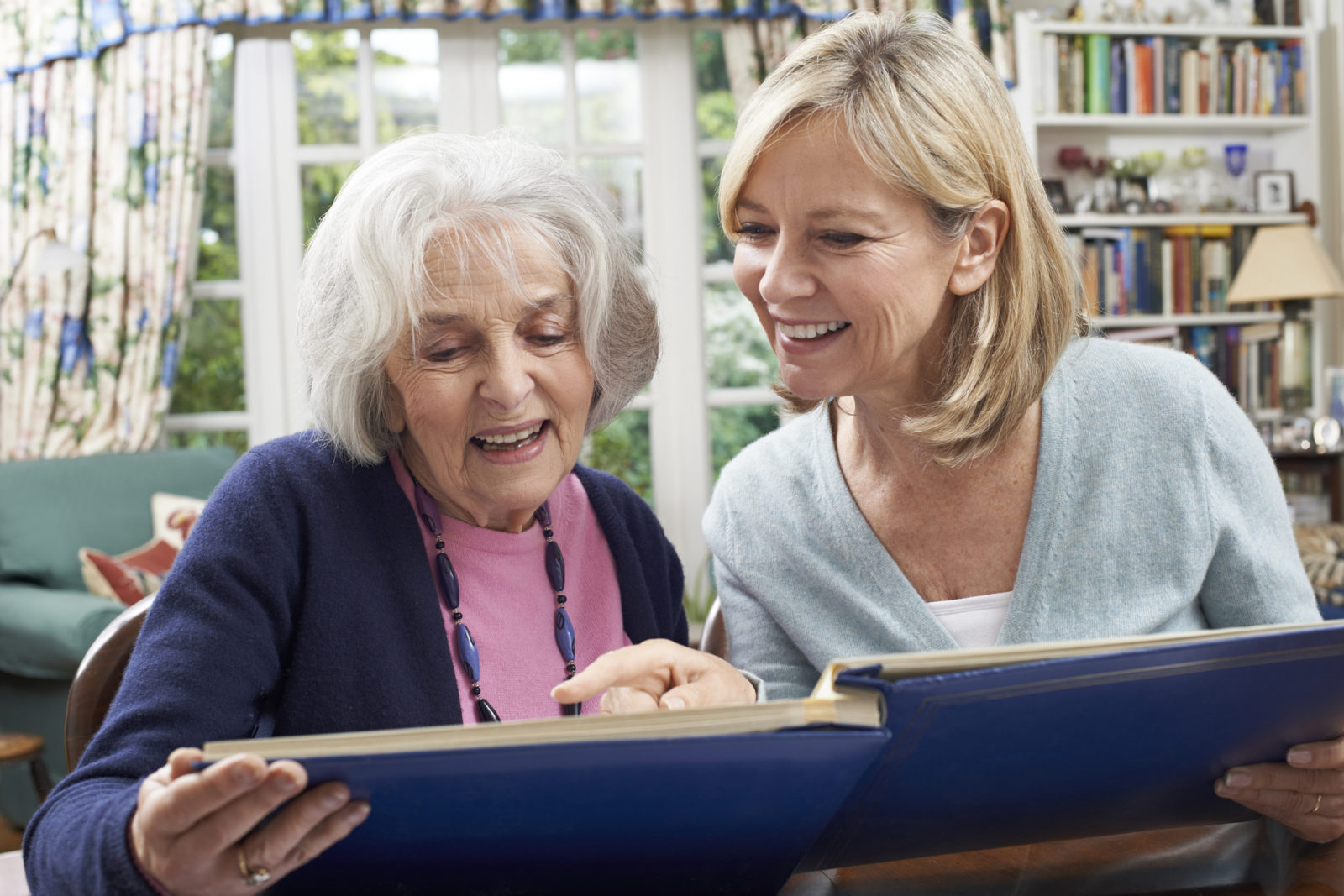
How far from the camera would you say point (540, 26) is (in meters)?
4.55

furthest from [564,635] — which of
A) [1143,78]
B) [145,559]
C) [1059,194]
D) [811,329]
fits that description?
[1143,78]

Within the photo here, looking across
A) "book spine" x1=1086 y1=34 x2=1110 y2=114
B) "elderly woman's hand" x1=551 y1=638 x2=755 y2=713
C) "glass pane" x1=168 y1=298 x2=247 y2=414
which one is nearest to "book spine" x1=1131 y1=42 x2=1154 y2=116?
"book spine" x1=1086 y1=34 x2=1110 y2=114

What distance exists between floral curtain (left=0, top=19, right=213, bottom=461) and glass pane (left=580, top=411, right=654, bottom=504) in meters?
1.62

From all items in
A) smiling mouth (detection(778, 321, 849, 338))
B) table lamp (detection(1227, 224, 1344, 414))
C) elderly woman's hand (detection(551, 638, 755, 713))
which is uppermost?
table lamp (detection(1227, 224, 1344, 414))

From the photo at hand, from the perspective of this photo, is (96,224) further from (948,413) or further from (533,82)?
(948,413)

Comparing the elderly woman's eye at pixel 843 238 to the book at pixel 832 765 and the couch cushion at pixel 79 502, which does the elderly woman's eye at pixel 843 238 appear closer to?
the book at pixel 832 765

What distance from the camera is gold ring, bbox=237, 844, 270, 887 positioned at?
596 millimetres

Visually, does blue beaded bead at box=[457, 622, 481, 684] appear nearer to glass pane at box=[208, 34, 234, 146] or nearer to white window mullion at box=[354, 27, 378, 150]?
white window mullion at box=[354, 27, 378, 150]

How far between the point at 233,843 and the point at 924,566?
77cm

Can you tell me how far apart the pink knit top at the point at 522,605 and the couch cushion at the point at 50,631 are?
7.56 feet

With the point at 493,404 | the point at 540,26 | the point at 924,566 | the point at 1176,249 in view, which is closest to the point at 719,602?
the point at 924,566

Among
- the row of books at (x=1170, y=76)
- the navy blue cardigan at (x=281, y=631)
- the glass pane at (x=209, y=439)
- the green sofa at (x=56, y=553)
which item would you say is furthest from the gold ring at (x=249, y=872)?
the row of books at (x=1170, y=76)

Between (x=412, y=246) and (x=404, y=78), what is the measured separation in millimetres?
3829

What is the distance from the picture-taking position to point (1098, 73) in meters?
4.59
